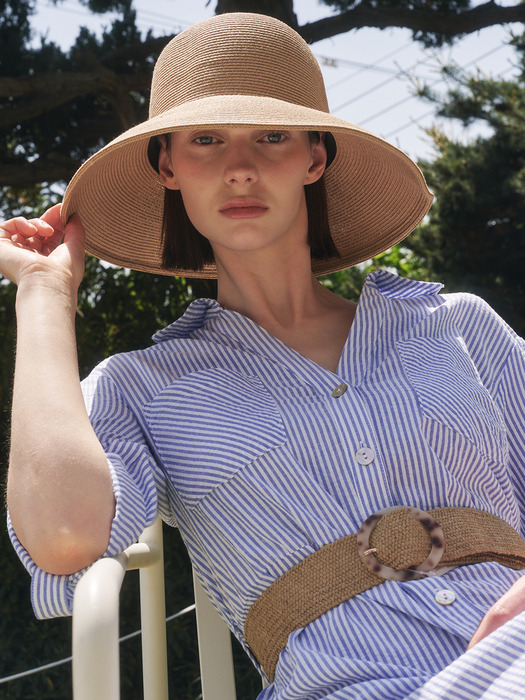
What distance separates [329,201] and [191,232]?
0.37m

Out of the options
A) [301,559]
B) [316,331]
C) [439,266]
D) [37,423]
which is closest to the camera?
[37,423]

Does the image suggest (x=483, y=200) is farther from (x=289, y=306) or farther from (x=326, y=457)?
(x=326, y=457)

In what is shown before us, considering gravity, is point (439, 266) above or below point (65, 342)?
below

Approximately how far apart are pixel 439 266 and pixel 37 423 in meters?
3.00

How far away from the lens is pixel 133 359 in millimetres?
1693

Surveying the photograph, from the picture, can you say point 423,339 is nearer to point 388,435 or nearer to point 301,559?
point 388,435

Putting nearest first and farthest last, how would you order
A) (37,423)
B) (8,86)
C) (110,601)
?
1. (110,601)
2. (37,423)
3. (8,86)

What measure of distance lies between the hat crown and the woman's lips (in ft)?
0.71

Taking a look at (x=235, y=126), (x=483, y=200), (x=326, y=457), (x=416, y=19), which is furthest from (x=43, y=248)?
(x=483, y=200)

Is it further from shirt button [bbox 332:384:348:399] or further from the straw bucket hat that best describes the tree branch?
shirt button [bbox 332:384:348:399]

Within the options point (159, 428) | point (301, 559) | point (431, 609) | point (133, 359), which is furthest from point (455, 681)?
point (133, 359)

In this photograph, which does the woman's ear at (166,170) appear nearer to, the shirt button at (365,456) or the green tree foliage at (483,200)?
the shirt button at (365,456)

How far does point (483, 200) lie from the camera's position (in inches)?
153

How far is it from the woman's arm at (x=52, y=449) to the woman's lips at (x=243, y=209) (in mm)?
387
